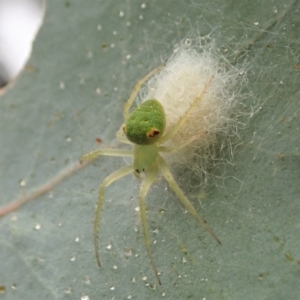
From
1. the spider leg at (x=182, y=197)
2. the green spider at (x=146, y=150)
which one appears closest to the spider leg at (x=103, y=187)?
the green spider at (x=146, y=150)

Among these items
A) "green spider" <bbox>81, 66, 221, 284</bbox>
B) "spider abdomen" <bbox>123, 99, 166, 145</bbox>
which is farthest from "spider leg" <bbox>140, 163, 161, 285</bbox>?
"spider abdomen" <bbox>123, 99, 166, 145</bbox>

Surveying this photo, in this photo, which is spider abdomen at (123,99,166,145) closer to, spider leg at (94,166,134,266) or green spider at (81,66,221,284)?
green spider at (81,66,221,284)

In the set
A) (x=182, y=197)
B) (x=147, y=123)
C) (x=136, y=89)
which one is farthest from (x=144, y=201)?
(x=136, y=89)

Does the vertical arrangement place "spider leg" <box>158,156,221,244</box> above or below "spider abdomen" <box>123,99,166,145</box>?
below

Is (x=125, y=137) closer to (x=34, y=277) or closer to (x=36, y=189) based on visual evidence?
(x=36, y=189)

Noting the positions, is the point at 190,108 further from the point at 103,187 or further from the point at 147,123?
the point at 103,187

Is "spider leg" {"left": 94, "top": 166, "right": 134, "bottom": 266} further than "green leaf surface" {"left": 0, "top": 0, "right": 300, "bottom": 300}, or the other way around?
"spider leg" {"left": 94, "top": 166, "right": 134, "bottom": 266}
